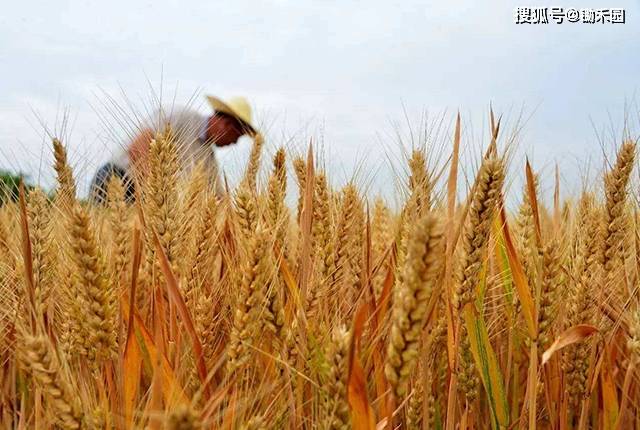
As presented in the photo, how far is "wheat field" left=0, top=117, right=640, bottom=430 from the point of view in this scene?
117 cm

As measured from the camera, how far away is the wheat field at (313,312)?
46.1 inches

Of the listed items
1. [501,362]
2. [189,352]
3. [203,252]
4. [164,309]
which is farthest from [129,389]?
[501,362]

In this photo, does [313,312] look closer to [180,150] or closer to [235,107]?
[180,150]

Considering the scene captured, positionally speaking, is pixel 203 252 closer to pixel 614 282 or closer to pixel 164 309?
pixel 164 309

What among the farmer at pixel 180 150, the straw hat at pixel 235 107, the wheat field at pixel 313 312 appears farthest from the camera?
the straw hat at pixel 235 107

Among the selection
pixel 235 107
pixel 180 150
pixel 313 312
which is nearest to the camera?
pixel 313 312

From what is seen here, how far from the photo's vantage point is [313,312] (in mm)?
1459

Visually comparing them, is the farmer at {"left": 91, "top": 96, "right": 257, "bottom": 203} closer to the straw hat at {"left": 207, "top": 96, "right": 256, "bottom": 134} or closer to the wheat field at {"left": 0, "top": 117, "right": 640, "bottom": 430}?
the wheat field at {"left": 0, "top": 117, "right": 640, "bottom": 430}

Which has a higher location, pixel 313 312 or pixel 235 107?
pixel 235 107

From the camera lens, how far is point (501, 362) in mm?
1845

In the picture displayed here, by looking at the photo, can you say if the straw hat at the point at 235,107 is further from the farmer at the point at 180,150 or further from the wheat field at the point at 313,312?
the wheat field at the point at 313,312

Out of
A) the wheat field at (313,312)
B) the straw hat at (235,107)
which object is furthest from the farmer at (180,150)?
the straw hat at (235,107)

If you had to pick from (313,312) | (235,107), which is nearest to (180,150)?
(313,312)

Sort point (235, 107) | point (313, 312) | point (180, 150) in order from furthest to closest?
point (235, 107) < point (180, 150) < point (313, 312)
